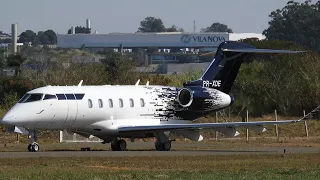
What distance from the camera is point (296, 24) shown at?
572ft

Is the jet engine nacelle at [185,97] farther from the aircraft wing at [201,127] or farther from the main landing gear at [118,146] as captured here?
the main landing gear at [118,146]

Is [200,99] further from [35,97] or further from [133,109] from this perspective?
[35,97]

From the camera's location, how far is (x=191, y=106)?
4819 centimetres

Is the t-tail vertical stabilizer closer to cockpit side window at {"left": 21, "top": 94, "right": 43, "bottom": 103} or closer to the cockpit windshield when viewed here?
the cockpit windshield

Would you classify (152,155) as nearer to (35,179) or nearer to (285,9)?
(35,179)

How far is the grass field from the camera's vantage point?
99.1ft

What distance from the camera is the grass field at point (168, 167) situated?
30.2 m

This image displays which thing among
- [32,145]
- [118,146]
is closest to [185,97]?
[118,146]

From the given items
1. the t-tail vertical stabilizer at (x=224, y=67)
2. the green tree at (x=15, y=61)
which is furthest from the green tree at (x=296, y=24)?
the t-tail vertical stabilizer at (x=224, y=67)

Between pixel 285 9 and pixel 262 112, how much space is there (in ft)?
368

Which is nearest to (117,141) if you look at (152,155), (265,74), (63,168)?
(152,155)

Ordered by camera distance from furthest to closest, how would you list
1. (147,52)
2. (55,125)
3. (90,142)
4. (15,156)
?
(147,52), (90,142), (55,125), (15,156)

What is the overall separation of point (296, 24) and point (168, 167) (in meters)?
143

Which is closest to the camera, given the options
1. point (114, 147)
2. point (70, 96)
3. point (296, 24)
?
point (70, 96)
